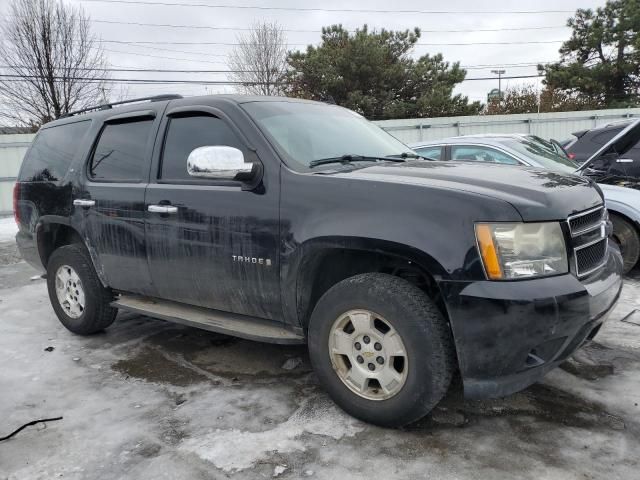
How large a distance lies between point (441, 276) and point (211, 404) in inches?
66.7

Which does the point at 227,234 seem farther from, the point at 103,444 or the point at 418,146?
the point at 418,146

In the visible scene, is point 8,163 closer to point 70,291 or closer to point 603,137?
point 70,291

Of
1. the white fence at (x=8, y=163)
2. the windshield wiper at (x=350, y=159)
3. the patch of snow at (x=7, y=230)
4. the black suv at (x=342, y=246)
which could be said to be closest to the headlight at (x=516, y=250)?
the black suv at (x=342, y=246)

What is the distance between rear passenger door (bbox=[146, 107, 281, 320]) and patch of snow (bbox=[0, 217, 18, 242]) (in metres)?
9.01

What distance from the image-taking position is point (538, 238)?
2.45 m

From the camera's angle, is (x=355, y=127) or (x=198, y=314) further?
(x=355, y=127)

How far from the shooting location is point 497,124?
18250mm

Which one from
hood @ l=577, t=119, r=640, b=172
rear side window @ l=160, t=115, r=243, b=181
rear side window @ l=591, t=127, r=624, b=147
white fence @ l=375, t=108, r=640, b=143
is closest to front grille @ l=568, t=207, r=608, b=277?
rear side window @ l=160, t=115, r=243, b=181

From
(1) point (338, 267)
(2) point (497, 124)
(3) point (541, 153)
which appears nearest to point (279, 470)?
(1) point (338, 267)

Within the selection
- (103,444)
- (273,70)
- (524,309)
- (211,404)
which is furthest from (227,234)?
(273,70)

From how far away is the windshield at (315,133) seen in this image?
3262 millimetres

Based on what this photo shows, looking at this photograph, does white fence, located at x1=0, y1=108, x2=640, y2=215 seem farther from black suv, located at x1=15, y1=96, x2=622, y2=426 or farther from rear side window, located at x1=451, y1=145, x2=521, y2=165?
black suv, located at x1=15, y1=96, x2=622, y2=426

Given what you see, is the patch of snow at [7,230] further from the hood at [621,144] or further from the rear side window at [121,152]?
the hood at [621,144]

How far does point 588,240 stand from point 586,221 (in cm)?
10
